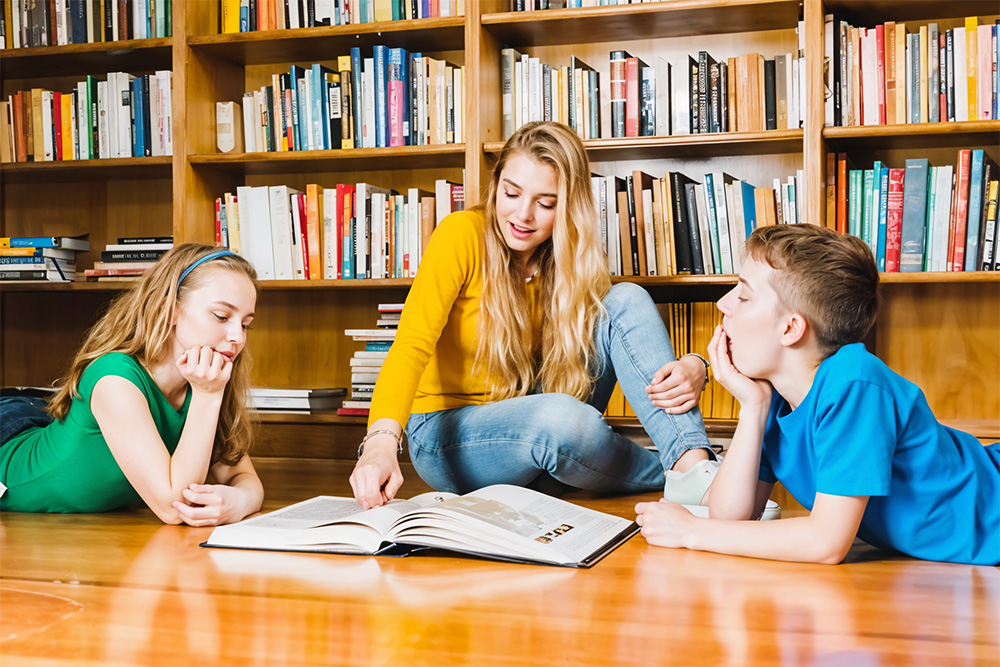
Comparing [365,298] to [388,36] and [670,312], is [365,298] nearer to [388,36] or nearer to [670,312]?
[388,36]

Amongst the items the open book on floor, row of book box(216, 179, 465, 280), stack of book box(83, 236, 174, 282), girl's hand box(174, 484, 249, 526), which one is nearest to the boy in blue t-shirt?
the open book on floor

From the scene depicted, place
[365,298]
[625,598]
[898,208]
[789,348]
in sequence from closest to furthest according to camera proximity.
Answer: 1. [625,598]
2. [789,348]
3. [898,208]
4. [365,298]

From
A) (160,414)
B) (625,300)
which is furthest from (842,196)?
(160,414)

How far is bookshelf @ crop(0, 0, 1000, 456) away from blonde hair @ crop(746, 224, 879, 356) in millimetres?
957

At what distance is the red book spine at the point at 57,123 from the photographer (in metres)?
2.54

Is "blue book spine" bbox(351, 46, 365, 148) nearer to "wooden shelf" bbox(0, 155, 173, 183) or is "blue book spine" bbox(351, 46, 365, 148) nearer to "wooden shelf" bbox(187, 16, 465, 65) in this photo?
"wooden shelf" bbox(187, 16, 465, 65)

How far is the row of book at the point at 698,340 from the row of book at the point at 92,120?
147 centimetres

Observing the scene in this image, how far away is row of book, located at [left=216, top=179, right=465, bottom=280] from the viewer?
2350 mm

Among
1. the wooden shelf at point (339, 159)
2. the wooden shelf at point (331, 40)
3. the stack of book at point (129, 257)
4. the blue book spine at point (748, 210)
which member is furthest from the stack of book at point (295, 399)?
the blue book spine at point (748, 210)

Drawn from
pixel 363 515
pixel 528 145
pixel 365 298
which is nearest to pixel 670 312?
pixel 528 145

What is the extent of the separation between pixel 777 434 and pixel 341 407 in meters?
1.47

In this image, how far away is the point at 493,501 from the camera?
123cm

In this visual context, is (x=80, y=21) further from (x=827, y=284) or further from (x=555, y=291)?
(x=827, y=284)

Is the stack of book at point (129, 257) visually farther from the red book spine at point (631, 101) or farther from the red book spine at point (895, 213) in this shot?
the red book spine at point (895, 213)
